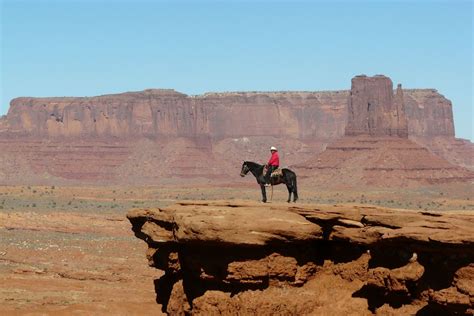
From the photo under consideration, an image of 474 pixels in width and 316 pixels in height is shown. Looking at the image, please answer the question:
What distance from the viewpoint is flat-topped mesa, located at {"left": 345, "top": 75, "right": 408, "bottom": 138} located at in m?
147

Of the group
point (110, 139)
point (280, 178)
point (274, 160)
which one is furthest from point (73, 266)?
point (110, 139)

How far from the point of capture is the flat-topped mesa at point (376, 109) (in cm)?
14662

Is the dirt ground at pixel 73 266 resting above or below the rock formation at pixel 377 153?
below

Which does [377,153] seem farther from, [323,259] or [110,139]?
[323,259]

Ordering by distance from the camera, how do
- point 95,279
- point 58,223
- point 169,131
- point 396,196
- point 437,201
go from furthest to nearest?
point 169,131 < point 396,196 < point 437,201 < point 58,223 < point 95,279

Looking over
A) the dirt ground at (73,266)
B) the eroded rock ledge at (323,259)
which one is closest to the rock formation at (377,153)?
the dirt ground at (73,266)

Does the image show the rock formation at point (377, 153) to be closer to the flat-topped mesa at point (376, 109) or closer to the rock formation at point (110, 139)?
the flat-topped mesa at point (376, 109)

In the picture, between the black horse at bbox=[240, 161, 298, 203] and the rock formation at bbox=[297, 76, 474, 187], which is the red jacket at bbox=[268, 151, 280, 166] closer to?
the black horse at bbox=[240, 161, 298, 203]

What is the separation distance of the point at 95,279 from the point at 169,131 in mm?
161865

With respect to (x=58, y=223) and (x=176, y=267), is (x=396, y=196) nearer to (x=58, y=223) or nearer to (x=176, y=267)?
(x=58, y=223)

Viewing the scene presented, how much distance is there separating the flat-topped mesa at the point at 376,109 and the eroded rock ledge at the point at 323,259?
126809mm

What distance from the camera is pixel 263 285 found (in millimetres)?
18844

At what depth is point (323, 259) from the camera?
754 inches

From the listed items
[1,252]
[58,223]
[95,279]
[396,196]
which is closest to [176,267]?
[95,279]
